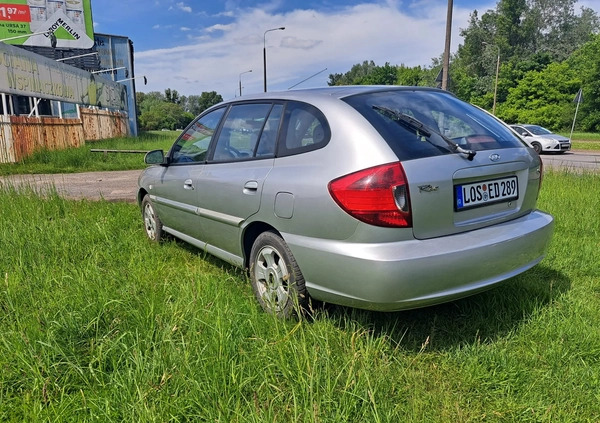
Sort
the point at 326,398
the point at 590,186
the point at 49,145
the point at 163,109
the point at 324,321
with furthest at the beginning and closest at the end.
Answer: the point at 163,109 < the point at 49,145 < the point at 590,186 < the point at 324,321 < the point at 326,398

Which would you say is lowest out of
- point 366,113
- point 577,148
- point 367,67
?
point 577,148

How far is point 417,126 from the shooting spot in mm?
2500

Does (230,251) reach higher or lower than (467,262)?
lower

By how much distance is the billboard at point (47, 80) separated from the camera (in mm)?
16688

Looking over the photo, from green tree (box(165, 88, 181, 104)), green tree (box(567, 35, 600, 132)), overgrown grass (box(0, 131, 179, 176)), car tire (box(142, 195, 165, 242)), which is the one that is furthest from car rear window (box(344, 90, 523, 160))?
green tree (box(165, 88, 181, 104))

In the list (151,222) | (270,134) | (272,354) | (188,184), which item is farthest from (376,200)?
(151,222)

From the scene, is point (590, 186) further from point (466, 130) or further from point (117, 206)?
point (117, 206)

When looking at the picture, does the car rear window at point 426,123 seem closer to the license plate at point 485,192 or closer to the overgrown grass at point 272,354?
the license plate at point 485,192

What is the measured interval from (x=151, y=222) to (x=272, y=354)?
3.21 meters

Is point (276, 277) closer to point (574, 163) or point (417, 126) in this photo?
point (417, 126)

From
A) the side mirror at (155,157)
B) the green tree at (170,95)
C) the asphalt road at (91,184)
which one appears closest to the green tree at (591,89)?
the asphalt road at (91,184)

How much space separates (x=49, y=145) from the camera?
1576 centimetres

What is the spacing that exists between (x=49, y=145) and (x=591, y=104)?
4616 cm

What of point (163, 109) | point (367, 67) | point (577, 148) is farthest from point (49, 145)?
point (367, 67)
